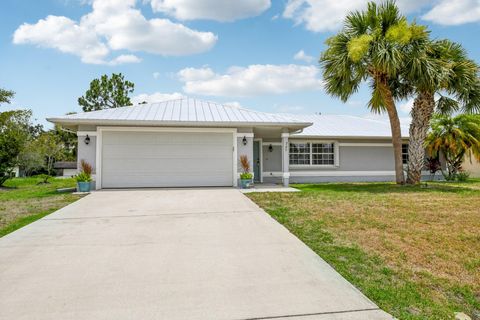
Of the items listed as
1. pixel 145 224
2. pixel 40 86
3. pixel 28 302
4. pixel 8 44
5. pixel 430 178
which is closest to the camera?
pixel 28 302

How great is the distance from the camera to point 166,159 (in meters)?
12.5

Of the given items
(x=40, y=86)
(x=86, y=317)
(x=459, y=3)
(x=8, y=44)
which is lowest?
(x=86, y=317)

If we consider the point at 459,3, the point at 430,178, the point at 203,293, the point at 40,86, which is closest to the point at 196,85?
the point at 40,86

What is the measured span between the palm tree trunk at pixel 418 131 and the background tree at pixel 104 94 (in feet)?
81.1

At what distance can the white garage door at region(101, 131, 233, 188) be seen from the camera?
1222cm

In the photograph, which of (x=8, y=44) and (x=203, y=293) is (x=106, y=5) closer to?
(x=8, y=44)

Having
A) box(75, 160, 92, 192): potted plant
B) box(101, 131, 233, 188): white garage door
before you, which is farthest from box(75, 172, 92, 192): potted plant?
box(101, 131, 233, 188): white garage door

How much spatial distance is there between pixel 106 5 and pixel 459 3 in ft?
36.8

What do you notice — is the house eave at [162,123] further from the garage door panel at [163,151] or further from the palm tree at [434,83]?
the palm tree at [434,83]

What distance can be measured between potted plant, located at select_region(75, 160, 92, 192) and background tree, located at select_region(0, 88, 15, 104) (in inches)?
480

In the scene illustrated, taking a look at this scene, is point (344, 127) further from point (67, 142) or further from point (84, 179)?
point (67, 142)

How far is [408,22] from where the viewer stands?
39.6 ft

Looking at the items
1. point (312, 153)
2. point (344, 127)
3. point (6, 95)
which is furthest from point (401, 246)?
point (6, 95)

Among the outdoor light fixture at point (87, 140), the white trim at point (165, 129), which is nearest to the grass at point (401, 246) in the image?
the white trim at point (165, 129)
